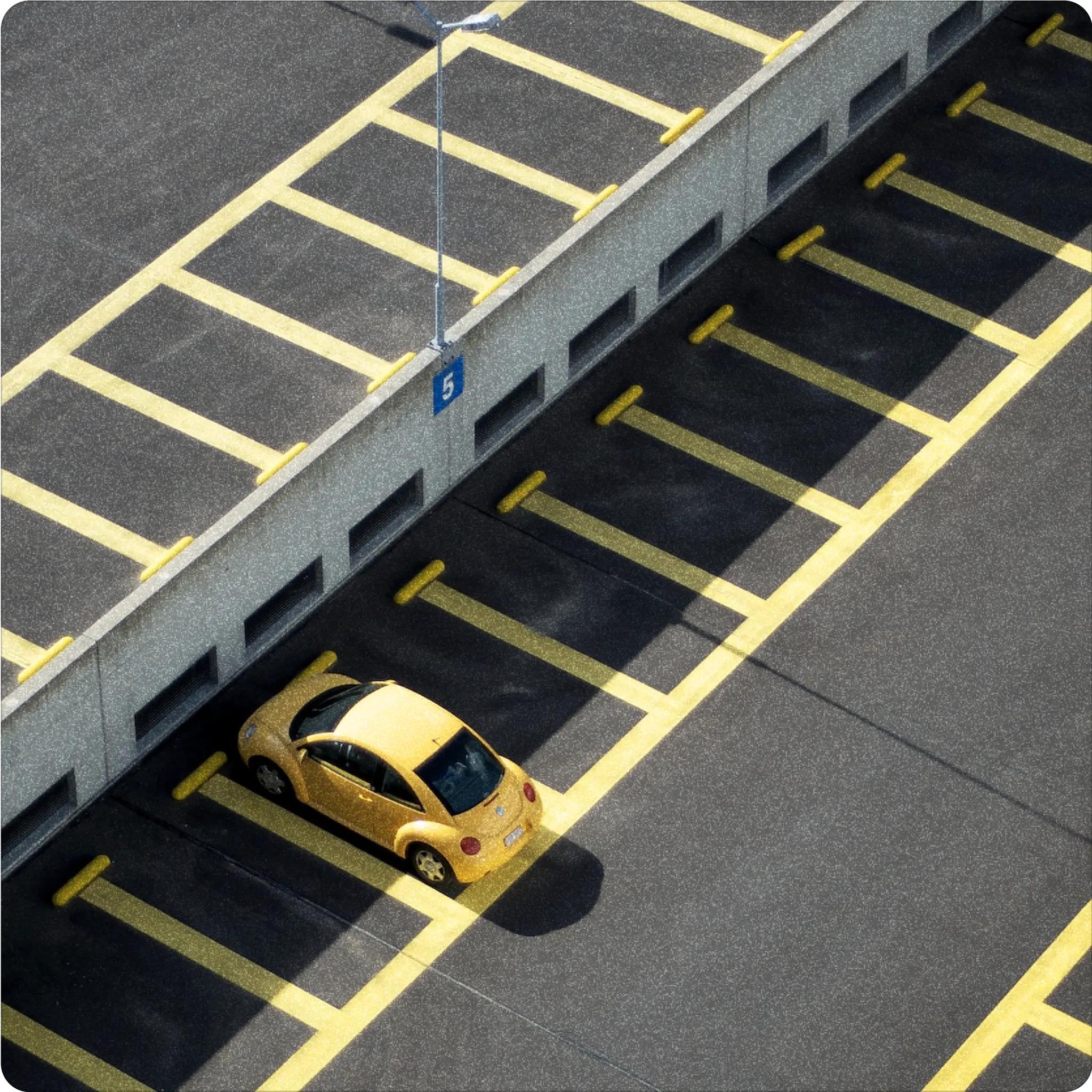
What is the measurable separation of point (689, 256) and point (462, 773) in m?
11.9

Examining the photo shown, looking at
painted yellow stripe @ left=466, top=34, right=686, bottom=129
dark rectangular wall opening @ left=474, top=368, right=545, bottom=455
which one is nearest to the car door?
dark rectangular wall opening @ left=474, top=368, right=545, bottom=455

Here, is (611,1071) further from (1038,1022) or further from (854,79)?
(854,79)

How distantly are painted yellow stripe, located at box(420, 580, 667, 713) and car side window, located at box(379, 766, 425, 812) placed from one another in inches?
157

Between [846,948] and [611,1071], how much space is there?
3.64 meters

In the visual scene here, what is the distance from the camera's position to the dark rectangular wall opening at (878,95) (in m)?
51.3

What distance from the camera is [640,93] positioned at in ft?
157

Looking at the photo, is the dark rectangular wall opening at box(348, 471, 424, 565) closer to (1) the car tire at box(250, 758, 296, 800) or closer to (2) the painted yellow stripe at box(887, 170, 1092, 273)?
(1) the car tire at box(250, 758, 296, 800)

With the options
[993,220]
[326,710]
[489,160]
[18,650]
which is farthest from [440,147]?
[993,220]

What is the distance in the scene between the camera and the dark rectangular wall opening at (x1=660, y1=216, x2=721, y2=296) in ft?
158

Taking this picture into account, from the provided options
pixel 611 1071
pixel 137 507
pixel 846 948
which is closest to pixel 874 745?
pixel 846 948

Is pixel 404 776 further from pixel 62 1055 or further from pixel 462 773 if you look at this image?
pixel 62 1055

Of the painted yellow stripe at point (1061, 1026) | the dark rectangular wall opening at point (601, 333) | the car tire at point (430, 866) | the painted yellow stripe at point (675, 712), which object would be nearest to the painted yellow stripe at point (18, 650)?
the car tire at point (430, 866)

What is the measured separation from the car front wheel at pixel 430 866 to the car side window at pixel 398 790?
0.56m

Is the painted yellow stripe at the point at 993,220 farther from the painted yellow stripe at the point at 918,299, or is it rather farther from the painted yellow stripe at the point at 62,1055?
the painted yellow stripe at the point at 62,1055
